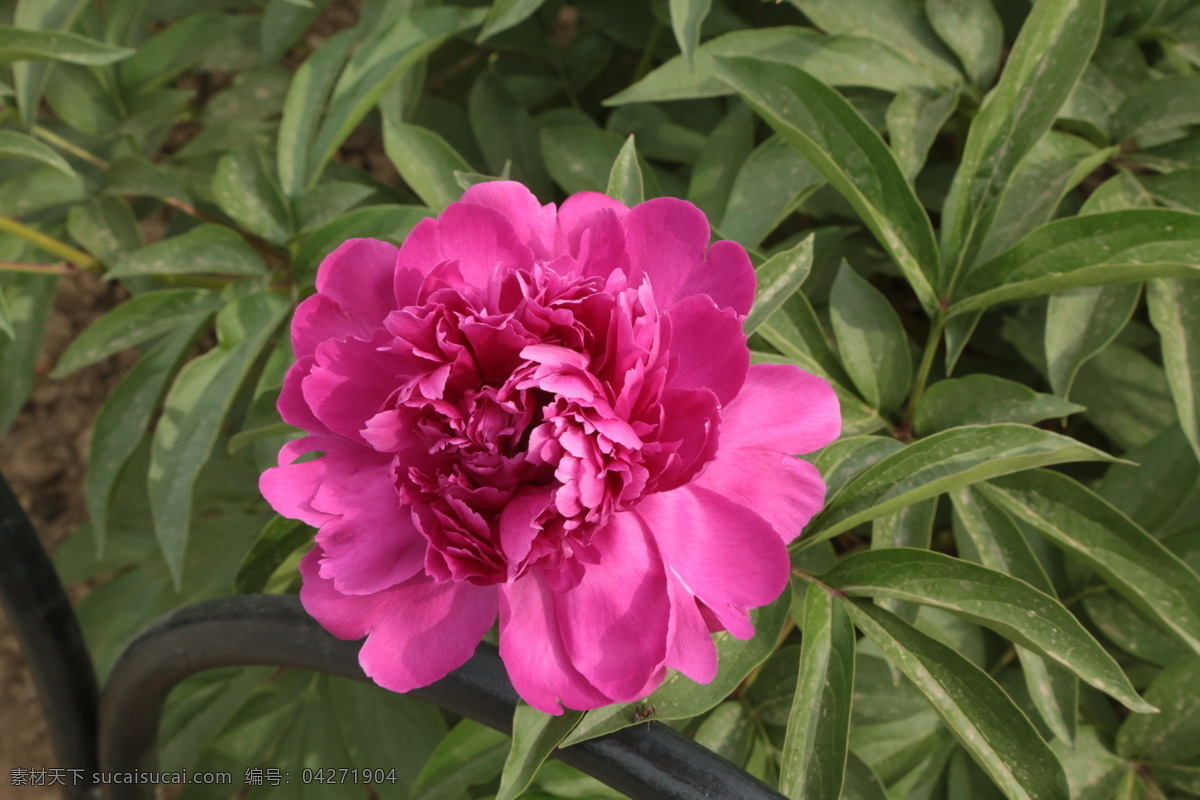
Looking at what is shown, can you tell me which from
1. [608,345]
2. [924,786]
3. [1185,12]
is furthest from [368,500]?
[1185,12]

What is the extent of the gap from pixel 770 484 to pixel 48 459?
1.98 metres

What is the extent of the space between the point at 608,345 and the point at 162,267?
0.70 meters

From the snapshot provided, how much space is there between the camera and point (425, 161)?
922 mm

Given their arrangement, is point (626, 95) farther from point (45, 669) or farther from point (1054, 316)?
point (45, 669)

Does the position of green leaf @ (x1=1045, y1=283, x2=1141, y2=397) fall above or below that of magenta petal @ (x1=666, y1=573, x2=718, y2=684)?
below

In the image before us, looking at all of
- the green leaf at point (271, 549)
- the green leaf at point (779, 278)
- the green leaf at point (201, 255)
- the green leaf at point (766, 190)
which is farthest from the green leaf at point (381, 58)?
the green leaf at point (779, 278)

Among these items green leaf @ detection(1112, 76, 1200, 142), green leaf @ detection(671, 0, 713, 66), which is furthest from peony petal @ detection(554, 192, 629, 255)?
green leaf @ detection(1112, 76, 1200, 142)

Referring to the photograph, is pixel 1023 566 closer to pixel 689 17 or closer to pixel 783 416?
pixel 783 416

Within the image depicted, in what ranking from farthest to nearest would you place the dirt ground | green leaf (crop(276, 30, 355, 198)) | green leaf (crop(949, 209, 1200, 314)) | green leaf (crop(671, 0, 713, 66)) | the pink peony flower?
1. the dirt ground
2. green leaf (crop(276, 30, 355, 198))
3. green leaf (crop(671, 0, 713, 66))
4. green leaf (crop(949, 209, 1200, 314))
5. the pink peony flower

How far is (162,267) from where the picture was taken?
968mm

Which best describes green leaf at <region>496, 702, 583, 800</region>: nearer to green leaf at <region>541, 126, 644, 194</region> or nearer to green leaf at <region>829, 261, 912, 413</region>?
green leaf at <region>829, 261, 912, 413</region>

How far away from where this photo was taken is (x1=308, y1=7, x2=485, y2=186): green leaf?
99 cm

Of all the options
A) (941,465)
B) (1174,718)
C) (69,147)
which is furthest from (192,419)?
(1174,718)

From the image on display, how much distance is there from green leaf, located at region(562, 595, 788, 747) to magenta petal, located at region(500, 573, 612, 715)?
0.12 feet
